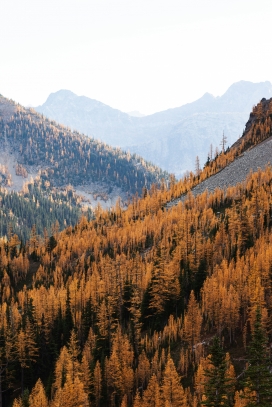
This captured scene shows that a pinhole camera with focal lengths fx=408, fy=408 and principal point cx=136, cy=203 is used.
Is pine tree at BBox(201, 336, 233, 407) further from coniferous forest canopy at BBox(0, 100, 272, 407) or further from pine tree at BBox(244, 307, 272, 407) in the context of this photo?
pine tree at BBox(244, 307, 272, 407)

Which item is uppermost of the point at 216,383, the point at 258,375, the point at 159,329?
the point at 258,375

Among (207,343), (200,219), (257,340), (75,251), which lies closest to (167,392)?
(207,343)

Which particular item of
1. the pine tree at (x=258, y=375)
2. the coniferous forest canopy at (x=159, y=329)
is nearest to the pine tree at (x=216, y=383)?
the coniferous forest canopy at (x=159, y=329)

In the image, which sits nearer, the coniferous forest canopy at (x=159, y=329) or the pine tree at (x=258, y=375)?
the pine tree at (x=258, y=375)

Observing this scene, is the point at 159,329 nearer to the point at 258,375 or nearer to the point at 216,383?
the point at 216,383

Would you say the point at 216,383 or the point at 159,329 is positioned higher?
the point at 216,383

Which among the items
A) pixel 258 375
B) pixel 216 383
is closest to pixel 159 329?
pixel 216 383

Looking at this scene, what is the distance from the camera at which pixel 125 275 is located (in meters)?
126

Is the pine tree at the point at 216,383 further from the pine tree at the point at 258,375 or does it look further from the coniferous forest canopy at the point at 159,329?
the pine tree at the point at 258,375

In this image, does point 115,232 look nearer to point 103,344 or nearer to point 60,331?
point 60,331

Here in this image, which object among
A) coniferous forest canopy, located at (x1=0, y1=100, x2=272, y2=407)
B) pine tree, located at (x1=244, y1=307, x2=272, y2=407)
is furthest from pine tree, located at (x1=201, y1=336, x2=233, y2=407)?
pine tree, located at (x1=244, y1=307, x2=272, y2=407)

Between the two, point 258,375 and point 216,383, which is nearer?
point 258,375

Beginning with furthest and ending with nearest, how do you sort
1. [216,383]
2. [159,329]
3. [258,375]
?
[159,329], [216,383], [258,375]

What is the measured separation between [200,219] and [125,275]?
51.5m
